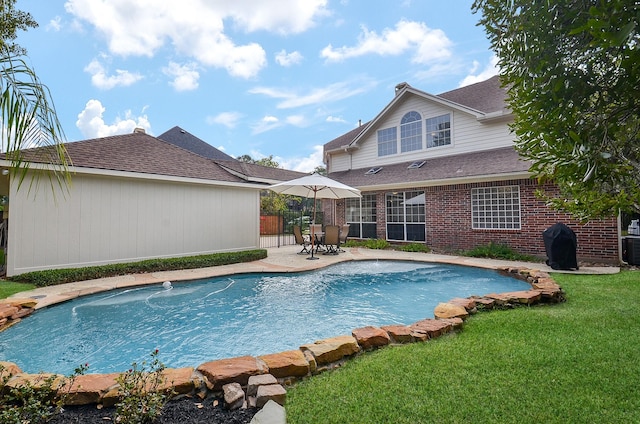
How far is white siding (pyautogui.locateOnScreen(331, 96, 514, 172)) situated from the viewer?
1258cm

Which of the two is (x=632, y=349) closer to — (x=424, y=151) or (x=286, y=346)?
(x=286, y=346)

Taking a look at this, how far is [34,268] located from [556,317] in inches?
407

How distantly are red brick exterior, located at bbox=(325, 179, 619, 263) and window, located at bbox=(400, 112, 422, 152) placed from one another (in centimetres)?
279

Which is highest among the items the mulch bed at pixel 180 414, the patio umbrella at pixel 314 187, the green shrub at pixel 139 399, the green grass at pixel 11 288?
the patio umbrella at pixel 314 187

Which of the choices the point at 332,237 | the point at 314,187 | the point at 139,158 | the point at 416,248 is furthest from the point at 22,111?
the point at 416,248

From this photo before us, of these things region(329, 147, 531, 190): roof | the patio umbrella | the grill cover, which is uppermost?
region(329, 147, 531, 190): roof

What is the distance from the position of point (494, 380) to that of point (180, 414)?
8.14 ft

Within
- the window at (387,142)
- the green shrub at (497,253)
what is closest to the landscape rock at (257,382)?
the green shrub at (497,253)

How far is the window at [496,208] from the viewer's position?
10.7 metres

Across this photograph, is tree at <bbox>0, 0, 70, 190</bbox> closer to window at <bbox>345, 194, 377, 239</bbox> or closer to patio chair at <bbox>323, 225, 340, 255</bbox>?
patio chair at <bbox>323, 225, 340, 255</bbox>

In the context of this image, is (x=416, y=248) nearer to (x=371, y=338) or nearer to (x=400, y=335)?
(x=400, y=335)

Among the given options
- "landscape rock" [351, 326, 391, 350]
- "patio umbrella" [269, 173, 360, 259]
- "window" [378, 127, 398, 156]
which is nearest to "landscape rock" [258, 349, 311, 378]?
"landscape rock" [351, 326, 391, 350]

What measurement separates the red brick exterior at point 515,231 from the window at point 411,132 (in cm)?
279

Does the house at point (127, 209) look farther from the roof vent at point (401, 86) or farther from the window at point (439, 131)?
the roof vent at point (401, 86)
